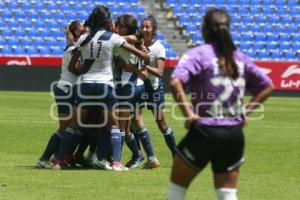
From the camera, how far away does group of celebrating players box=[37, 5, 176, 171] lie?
10.1 meters

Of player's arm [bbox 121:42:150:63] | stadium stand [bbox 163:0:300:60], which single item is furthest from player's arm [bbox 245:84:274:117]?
stadium stand [bbox 163:0:300:60]

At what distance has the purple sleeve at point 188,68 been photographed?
602 centimetres

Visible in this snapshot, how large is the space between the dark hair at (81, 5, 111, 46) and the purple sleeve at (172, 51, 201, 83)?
4.12 metres

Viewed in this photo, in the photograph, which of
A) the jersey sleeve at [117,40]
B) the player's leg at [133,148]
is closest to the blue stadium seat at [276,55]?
the player's leg at [133,148]

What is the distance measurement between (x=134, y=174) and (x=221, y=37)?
470cm

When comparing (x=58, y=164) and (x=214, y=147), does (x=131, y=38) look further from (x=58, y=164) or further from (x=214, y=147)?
(x=214, y=147)

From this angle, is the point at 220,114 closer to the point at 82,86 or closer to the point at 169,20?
the point at 82,86

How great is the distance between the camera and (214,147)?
19.9 ft

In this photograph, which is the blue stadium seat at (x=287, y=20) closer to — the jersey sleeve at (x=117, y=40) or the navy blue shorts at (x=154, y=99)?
the navy blue shorts at (x=154, y=99)

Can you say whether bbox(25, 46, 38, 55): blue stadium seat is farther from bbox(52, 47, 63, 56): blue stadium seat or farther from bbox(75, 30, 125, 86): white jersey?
bbox(75, 30, 125, 86): white jersey

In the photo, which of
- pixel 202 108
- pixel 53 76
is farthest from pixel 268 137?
pixel 53 76

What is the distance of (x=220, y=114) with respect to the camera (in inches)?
241

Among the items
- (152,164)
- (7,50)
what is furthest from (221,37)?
(7,50)

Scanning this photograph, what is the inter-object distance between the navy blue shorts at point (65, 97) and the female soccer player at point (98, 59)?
53 cm
